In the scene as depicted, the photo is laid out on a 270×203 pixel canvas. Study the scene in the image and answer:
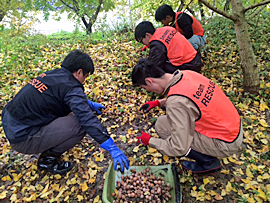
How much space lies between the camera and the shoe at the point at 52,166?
2412 mm

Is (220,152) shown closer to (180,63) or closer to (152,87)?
(152,87)

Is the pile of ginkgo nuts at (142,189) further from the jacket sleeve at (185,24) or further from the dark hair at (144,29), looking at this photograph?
the jacket sleeve at (185,24)

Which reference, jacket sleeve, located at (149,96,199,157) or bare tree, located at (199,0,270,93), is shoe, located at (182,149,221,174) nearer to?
jacket sleeve, located at (149,96,199,157)

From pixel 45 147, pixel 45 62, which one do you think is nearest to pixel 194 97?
pixel 45 147

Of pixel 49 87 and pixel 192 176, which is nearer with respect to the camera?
pixel 49 87

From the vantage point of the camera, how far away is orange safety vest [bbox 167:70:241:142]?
178 cm

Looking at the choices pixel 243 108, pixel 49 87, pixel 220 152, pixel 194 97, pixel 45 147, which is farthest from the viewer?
pixel 243 108

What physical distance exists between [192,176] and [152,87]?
117 cm

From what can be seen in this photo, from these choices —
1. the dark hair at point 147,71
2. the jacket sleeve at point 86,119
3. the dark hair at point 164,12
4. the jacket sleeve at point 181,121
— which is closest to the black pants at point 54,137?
the jacket sleeve at point 86,119

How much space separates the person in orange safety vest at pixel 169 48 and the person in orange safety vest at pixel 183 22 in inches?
16.7

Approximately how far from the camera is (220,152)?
2.00 meters

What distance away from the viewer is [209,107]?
1.81m

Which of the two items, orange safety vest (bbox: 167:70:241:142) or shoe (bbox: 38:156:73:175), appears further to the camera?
shoe (bbox: 38:156:73:175)

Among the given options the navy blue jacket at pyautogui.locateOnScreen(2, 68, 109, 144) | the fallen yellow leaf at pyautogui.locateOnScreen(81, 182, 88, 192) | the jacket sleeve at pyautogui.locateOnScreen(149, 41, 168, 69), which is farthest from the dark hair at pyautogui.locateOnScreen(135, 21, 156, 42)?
the fallen yellow leaf at pyautogui.locateOnScreen(81, 182, 88, 192)
